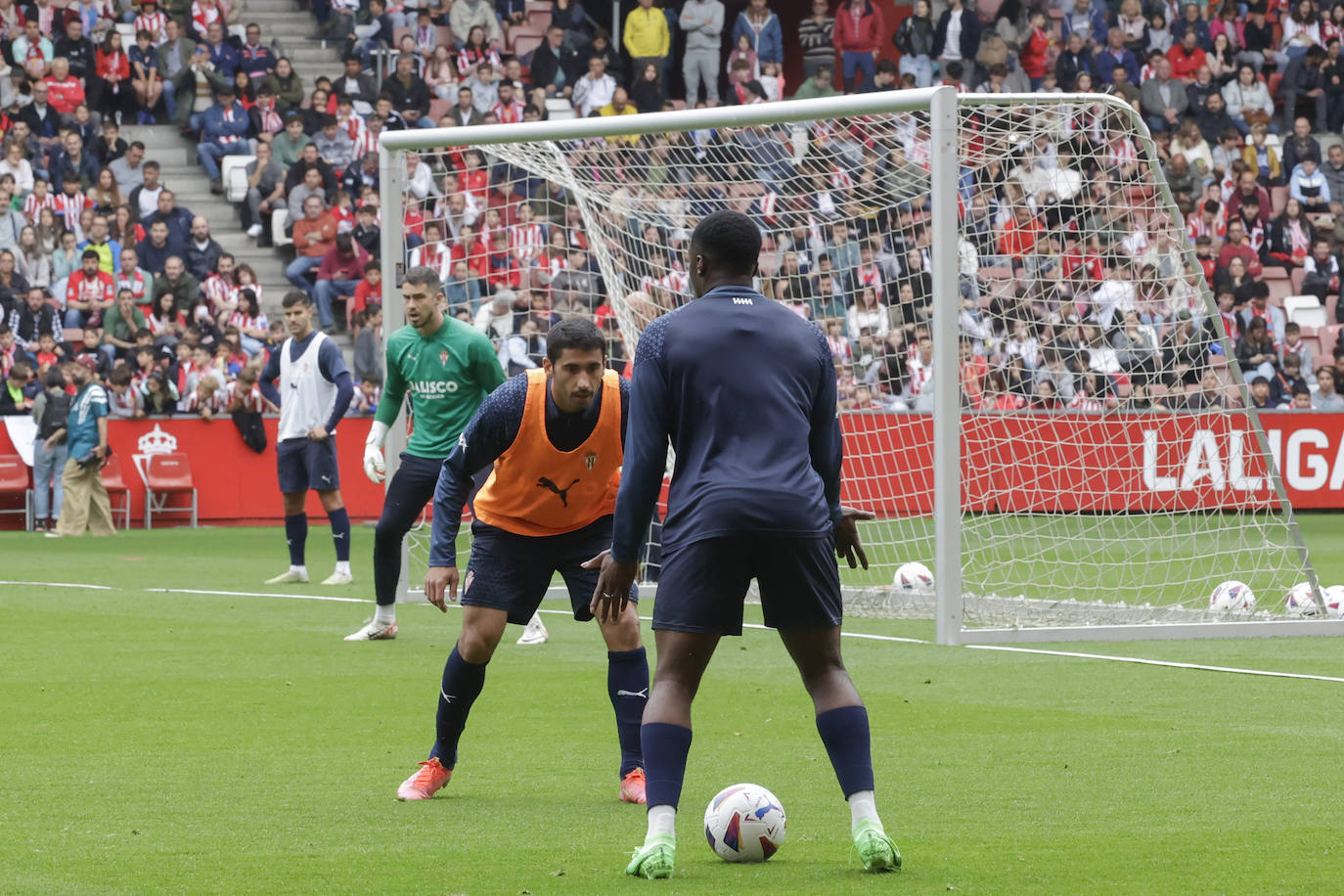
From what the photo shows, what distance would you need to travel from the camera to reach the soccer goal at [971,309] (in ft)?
40.2

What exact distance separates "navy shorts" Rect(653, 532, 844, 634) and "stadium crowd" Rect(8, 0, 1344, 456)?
24.6ft

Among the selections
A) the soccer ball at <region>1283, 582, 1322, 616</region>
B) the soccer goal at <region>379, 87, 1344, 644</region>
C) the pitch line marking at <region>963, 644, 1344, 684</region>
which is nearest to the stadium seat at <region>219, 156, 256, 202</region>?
the soccer goal at <region>379, 87, 1344, 644</region>

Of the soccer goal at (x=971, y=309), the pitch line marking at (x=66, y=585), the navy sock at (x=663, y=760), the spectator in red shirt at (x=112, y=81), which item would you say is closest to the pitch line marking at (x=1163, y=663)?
the soccer goal at (x=971, y=309)

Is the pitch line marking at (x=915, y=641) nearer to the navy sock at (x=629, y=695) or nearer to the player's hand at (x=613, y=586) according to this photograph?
the navy sock at (x=629, y=695)

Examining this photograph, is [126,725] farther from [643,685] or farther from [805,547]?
[805,547]

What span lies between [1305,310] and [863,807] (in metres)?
23.3

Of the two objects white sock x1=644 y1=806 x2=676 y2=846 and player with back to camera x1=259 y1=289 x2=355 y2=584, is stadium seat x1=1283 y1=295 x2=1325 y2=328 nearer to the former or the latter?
player with back to camera x1=259 y1=289 x2=355 y2=584

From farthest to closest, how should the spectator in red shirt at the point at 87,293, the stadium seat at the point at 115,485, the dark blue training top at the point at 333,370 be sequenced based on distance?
the spectator in red shirt at the point at 87,293 → the stadium seat at the point at 115,485 → the dark blue training top at the point at 333,370

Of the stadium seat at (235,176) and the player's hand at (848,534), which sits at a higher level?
the stadium seat at (235,176)

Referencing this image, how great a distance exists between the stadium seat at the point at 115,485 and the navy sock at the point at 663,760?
56.8ft

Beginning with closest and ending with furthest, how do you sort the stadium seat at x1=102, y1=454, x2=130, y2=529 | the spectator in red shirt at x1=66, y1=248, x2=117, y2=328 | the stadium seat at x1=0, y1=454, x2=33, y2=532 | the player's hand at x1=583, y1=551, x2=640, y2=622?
the player's hand at x1=583, y1=551, x2=640, y2=622 → the stadium seat at x1=0, y1=454, x2=33, y2=532 → the stadium seat at x1=102, y1=454, x2=130, y2=529 → the spectator in red shirt at x1=66, y1=248, x2=117, y2=328

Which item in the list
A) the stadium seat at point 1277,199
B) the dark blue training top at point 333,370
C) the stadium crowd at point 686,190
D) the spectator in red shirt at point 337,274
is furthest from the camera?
the stadium seat at point 1277,199

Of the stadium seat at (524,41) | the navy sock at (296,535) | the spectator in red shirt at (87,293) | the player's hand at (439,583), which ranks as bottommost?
the navy sock at (296,535)

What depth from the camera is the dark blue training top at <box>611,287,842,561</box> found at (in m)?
5.37
